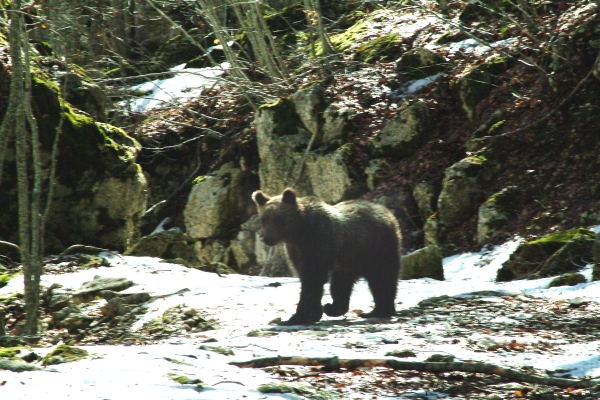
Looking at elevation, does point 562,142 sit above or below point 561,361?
above

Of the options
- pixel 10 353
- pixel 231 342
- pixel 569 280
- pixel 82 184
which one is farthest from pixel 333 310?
pixel 82 184

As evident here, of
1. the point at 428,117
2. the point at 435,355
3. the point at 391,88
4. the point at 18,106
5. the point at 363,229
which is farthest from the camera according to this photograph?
the point at 391,88

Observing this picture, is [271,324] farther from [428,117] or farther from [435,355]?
[428,117]

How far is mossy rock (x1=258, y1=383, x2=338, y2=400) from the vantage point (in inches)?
176

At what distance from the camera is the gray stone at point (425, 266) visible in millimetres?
11367

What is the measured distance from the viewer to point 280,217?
8.16 metres

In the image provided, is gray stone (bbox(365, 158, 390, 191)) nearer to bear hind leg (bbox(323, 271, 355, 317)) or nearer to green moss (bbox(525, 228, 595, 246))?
green moss (bbox(525, 228, 595, 246))

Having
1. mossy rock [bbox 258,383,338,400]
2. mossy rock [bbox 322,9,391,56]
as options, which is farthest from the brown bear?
mossy rock [bbox 322,9,391,56]

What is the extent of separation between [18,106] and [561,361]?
6.53m

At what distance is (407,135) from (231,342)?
11.2 meters

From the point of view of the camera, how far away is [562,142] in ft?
46.2

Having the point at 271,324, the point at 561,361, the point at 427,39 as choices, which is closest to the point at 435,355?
the point at 561,361

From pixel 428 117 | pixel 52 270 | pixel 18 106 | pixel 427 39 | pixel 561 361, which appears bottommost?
pixel 561 361

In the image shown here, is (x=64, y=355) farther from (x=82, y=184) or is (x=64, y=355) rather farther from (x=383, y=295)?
(x=82, y=184)
